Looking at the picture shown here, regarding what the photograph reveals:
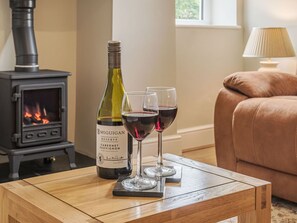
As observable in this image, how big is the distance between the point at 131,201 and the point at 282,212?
138 cm

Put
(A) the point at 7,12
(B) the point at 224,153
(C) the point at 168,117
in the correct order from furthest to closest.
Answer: (A) the point at 7,12 → (B) the point at 224,153 → (C) the point at 168,117

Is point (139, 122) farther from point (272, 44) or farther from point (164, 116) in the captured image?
point (272, 44)

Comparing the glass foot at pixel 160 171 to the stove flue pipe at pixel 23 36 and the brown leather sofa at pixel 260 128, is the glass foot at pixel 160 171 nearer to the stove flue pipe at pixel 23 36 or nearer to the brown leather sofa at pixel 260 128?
the brown leather sofa at pixel 260 128

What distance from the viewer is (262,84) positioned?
2.81m

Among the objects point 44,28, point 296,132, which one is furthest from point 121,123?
point 44,28

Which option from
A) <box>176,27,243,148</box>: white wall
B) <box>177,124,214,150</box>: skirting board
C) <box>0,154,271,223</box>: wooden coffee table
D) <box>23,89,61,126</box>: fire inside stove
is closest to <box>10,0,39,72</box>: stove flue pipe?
<box>23,89,61,126</box>: fire inside stove

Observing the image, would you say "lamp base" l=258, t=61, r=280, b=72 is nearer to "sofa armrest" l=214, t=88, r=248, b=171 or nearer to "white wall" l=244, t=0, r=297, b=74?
"white wall" l=244, t=0, r=297, b=74

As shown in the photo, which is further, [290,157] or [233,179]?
[290,157]

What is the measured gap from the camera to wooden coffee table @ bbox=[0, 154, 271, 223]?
3.63 feet

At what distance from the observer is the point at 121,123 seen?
134cm

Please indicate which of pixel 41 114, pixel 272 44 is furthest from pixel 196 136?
pixel 41 114

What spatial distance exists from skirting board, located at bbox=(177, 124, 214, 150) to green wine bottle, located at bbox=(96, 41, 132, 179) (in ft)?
8.26

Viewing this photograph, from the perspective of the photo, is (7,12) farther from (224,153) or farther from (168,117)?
(168,117)

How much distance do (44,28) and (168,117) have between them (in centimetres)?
228
